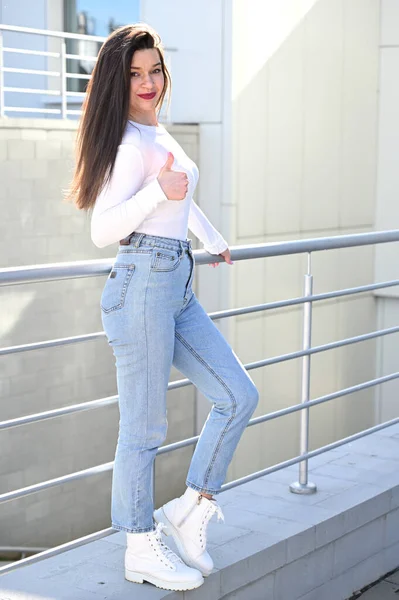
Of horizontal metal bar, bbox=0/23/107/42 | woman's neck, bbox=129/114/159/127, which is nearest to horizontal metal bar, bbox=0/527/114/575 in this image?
woman's neck, bbox=129/114/159/127

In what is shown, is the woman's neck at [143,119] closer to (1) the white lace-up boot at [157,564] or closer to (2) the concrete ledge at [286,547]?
(1) the white lace-up boot at [157,564]

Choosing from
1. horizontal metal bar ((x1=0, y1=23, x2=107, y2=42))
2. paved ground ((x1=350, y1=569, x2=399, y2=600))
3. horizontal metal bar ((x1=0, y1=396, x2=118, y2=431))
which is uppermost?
horizontal metal bar ((x1=0, y1=23, x2=107, y2=42))

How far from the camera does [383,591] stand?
3.01 meters

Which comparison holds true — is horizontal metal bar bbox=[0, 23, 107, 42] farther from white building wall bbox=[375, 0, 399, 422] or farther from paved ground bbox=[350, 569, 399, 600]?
paved ground bbox=[350, 569, 399, 600]

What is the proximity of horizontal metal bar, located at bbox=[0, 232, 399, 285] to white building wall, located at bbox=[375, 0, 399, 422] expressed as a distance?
8.05 m

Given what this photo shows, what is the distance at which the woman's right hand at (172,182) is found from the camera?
2.04 m

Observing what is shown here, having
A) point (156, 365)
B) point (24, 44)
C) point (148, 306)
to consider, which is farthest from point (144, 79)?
point (24, 44)

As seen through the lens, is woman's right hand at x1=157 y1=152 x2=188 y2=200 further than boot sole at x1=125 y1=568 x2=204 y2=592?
No

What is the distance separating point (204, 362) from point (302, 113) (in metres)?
8.20

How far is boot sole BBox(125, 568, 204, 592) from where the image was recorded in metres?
2.31

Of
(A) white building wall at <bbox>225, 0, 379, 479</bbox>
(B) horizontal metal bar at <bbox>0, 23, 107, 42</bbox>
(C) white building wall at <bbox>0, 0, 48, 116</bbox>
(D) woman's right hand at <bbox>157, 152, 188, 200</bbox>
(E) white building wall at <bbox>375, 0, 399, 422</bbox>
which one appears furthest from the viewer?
(C) white building wall at <bbox>0, 0, 48, 116</bbox>

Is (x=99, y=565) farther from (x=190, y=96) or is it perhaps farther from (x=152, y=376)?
(x=190, y=96)

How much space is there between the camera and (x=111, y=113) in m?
2.11

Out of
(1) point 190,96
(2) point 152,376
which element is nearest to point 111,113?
(2) point 152,376
